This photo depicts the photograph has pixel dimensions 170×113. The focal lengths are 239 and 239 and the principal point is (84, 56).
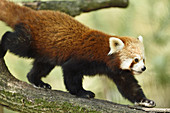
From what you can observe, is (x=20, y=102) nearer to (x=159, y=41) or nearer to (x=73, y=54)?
(x=73, y=54)

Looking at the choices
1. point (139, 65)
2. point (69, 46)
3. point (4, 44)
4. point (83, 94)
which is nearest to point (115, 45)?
point (139, 65)

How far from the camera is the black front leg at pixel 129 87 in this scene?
3404 millimetres

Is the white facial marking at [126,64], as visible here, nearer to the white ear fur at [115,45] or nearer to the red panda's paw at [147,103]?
the white ear fur at [115,45]

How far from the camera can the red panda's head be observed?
10.4 ft

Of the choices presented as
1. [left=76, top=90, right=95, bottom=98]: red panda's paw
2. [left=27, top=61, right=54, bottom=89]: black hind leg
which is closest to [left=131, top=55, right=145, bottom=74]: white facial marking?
[left=76, top=90, right=95, bottom=98]: red panda's paw

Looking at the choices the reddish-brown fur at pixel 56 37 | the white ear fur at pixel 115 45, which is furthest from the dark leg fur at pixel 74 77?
the white ear fur at pixel 115 45

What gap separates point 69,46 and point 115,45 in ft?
2.03

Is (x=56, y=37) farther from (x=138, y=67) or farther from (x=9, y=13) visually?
(x=138, y=67)

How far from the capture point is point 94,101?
296cm

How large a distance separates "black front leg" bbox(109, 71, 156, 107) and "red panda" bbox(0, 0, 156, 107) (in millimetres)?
28

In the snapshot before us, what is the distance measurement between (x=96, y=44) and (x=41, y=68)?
37.5 inches

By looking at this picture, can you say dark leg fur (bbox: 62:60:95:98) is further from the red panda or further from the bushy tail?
the bushy tail

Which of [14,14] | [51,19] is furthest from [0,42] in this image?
[51,19]

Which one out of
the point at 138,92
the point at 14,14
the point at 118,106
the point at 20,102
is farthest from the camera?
the point at 138,92
